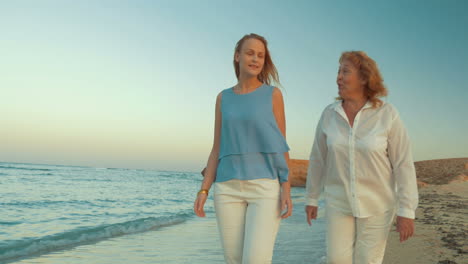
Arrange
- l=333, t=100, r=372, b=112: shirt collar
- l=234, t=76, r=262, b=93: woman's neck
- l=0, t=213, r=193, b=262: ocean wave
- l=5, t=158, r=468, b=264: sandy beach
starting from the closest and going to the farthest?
l=333, t=100, r=372, b=112: shirt collar
l=234, t=76, r=262, b=93: woman's neck
l=5, t=158, r=468, b=264: sandy beach
l=0, t=213, r=193, b=262: ocean wave

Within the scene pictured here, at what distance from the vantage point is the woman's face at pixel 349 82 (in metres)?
2.94

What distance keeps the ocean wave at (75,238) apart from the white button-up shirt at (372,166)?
620cm

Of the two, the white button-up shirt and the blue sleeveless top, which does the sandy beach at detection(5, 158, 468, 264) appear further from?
the blue sleeveless top

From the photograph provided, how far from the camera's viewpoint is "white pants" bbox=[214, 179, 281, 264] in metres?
2.59

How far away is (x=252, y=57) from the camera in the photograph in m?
2.92

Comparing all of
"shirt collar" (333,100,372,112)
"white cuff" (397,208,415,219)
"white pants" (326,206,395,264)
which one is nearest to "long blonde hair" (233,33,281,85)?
"shirt collar" (333,100,372,112)

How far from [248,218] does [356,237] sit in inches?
32.0

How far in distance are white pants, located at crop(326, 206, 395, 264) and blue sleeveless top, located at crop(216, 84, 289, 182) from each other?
0.52m

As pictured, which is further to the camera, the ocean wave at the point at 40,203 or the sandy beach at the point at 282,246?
the ocean wave at the point at 40,203

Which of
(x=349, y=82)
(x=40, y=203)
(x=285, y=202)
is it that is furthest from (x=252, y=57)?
(x=40, y=203)

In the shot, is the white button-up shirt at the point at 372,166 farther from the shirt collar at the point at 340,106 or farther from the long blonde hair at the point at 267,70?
the long blonde hair at the point at 267,70

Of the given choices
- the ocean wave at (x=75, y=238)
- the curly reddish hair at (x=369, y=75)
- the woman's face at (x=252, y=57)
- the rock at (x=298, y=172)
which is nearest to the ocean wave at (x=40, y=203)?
the ocean wave at (x=75, y=238)

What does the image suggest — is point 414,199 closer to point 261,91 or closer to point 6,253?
point 261,91

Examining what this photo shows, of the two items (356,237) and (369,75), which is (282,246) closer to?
(356,237)
